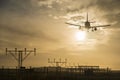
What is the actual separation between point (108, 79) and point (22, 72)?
1596 centimetres

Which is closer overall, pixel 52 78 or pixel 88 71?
pixel 52 78

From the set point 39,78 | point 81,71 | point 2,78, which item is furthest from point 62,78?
point 81,71

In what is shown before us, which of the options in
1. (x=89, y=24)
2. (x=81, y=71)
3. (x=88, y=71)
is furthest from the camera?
(x=81, y=71)

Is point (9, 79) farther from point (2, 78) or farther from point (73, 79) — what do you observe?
point (73, 79)

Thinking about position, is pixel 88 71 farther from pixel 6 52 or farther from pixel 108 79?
pixel 6 52

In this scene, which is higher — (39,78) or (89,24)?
(89,24)

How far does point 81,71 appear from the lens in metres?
91.4

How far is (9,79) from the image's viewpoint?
5597cm

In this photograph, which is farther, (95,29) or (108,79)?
(95,29)

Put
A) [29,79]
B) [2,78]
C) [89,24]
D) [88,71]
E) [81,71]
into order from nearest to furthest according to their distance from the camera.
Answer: [29,79] → [2,78] → [89,24] → [88,71] → [81,71]

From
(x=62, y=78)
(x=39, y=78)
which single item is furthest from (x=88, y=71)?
(x=39, y=78)

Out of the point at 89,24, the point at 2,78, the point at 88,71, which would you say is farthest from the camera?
the point at 88,71

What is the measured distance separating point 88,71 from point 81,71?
1166 centimetres

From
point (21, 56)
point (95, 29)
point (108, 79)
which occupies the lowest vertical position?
point (108, 79)
